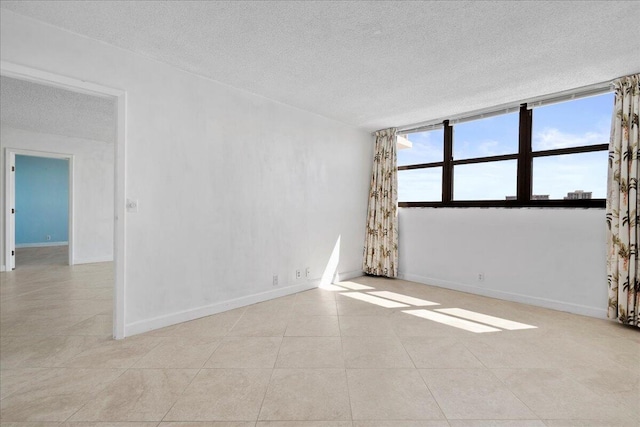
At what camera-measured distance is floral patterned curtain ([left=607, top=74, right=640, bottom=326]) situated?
3.03 metres

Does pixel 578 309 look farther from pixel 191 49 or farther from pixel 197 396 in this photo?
pixel 191 49

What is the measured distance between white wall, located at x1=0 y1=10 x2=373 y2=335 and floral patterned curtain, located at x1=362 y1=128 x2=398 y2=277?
99cm

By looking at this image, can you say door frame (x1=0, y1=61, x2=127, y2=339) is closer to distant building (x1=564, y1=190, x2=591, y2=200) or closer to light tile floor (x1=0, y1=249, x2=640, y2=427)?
light tile floor (x1=0, y1=249, x2=640, y2=427)

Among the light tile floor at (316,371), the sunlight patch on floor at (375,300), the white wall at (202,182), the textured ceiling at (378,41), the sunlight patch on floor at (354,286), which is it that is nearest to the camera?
the light tile floor at (316,371)

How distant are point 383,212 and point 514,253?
79.6 inches

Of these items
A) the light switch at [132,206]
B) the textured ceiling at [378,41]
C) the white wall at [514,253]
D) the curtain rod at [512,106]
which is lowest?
the white wall at [514,253]

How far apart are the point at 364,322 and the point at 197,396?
183 centimetres

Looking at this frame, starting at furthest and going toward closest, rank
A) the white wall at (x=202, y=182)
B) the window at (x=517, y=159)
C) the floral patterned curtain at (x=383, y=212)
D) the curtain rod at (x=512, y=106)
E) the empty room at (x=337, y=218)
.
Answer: the floral patterned curtain at (x=383, y=212) → the window at (x=517, y=159) → the curtain rod at (x=512, y=106) → the white wall at (x=202, y=182) → the empty room at (x=337, y=218)

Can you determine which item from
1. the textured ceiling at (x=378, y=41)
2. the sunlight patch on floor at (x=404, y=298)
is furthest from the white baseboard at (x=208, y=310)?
the textured ceiling at (x=378, y=41)

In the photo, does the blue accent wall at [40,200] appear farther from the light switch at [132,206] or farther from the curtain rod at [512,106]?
the curtain rod at [512,106]

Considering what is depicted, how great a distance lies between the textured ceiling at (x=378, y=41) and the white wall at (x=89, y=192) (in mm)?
5078

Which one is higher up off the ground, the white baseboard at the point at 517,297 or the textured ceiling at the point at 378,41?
the textured ceiling at the point at 378,41

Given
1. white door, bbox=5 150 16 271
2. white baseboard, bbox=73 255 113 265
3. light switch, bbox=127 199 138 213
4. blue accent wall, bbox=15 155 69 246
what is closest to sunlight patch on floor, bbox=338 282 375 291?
light switch, bbox=127 199 138 213

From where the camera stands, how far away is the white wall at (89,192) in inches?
246
